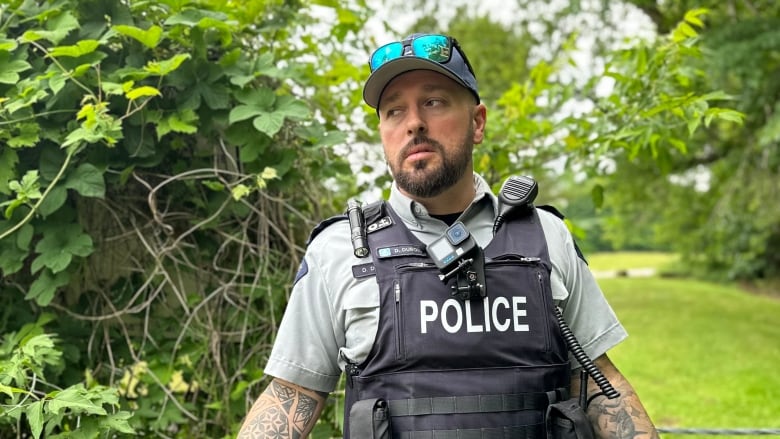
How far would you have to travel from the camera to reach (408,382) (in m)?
1.60

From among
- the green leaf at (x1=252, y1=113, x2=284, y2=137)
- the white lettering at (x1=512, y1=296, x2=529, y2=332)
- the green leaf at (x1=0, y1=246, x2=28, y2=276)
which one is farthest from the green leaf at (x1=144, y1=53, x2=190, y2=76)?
the white lettering at (x1=512, y1=296, x2=529, y2=332)

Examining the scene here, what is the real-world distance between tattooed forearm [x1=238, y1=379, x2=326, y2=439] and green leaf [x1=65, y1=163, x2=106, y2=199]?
86 cm

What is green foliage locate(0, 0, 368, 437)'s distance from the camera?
217cm

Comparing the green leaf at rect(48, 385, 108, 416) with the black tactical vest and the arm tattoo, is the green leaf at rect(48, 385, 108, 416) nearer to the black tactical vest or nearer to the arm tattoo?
the black tactical vest

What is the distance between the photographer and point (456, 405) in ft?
5.19

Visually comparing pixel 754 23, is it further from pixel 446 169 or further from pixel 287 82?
pixel 446 169

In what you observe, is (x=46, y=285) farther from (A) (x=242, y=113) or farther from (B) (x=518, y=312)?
(B) (x=518, y=312)

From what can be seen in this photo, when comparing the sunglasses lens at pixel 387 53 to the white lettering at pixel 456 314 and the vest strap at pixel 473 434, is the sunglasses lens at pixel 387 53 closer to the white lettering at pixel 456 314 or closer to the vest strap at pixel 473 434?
the white lettering at pixel 456 314

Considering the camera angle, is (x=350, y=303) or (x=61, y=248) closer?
(x=350, y=303)

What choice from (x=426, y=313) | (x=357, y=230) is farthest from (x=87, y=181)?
(x=426, y=313)

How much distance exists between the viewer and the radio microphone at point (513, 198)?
5.88 feet

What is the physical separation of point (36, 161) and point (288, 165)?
2.57 ft

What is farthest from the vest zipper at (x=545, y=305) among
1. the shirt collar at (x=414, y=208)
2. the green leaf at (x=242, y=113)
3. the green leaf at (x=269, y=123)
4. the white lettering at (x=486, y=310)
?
the green leaf at (x=242, y=113)

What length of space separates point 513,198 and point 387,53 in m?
0.48
